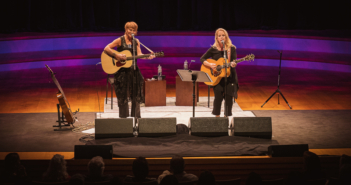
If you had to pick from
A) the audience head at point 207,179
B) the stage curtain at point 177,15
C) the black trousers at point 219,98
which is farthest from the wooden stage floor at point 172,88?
the audience head at point 207,179

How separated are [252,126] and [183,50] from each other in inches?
261

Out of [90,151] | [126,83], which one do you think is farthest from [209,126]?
[90,151]

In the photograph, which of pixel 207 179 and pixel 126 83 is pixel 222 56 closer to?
pixel 126 83

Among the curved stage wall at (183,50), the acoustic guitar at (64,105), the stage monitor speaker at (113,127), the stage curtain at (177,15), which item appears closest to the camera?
the stage monitor speaker at (113,127)

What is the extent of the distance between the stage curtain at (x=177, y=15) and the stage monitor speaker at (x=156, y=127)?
8052 mm

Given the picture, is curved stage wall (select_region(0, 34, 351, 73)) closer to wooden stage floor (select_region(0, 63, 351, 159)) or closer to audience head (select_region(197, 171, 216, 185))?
wooden stage floor (select_region(0, 63, 351, 159))

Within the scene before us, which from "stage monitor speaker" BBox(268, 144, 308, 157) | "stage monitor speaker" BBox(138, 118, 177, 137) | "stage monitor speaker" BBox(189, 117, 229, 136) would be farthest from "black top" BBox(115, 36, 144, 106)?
"stage monitor speaker" BBox(268, 144, 308, 157)

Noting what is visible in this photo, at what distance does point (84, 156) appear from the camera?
3869 mm

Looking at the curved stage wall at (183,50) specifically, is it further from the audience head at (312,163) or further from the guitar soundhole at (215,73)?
the audience head at (312,163)

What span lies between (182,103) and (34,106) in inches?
100

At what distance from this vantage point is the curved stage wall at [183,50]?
1002 cm

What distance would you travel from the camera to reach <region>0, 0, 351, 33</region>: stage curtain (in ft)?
38.7

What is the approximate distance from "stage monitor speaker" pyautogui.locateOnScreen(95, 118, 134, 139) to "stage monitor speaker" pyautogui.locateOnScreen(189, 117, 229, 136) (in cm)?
76

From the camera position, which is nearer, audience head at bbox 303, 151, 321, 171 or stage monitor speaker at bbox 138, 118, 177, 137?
audience head at bbox 303, 151, 321, 171
